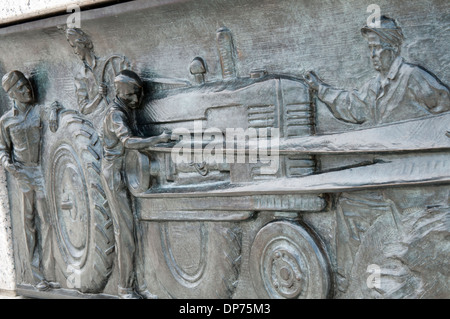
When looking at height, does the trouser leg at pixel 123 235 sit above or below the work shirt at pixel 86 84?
below

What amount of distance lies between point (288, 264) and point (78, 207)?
122 centimetres

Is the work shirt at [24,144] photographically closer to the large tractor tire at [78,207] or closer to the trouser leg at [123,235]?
the large tractor tire at [78,207]

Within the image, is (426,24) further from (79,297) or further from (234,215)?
(79,297)

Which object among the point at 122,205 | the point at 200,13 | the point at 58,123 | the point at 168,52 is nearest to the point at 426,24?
the point at 200,13

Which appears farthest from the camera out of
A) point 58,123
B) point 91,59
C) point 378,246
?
point 58,123

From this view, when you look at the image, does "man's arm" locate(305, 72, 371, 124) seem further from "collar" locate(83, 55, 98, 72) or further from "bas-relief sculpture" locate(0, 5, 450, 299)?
"collar" locate(83, 55, 98, 72)

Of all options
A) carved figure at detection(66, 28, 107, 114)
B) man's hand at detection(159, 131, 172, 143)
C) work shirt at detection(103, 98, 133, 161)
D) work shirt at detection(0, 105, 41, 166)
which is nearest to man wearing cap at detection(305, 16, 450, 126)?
man's hand at detection(159, 131, 172, 143)

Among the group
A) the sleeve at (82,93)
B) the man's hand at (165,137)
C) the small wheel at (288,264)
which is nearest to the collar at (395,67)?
the small wheel at (288,264)

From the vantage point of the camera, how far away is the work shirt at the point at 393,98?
2.05 m

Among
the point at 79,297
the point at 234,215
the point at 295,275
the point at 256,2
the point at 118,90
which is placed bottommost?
the point at 79,297

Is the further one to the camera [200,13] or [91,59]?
[91,59]

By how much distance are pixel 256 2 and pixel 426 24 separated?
0.63 metres

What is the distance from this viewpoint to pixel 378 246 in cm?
221

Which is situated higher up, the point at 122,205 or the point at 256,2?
the point at 256,2
